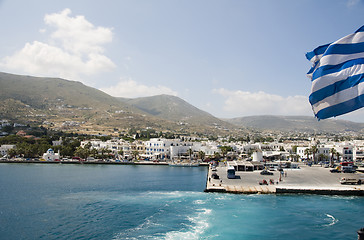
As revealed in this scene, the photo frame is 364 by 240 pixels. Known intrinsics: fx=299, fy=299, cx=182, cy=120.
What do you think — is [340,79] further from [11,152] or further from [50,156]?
[11,152]

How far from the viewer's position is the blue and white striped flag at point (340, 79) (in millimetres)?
9934

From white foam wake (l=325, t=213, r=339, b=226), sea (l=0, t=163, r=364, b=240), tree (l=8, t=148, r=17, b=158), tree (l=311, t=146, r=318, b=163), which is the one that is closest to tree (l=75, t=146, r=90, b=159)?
tree (l=8, t=148, r=17, b=158)

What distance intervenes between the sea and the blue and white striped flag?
35.1 feet

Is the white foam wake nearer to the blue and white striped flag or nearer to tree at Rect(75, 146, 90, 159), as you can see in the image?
the blue and white striped flag

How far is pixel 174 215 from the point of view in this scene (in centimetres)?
2312

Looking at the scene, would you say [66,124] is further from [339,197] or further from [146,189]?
[339,197]

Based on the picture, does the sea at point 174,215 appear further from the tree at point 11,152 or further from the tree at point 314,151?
the tree at point 11,152

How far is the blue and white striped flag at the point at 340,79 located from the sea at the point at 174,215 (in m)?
10.7

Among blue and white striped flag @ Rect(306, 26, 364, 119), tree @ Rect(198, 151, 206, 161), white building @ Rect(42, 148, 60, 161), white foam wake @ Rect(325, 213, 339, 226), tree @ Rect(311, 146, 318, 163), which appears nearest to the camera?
blue and white striped flag @ Rect(306, 26, 364, 119)

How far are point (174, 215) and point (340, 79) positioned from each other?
16689 mm

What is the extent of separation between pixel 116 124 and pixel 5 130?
70.8 metres

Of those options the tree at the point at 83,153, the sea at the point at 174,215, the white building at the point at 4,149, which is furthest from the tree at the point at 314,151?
the white building at the point at 4,149

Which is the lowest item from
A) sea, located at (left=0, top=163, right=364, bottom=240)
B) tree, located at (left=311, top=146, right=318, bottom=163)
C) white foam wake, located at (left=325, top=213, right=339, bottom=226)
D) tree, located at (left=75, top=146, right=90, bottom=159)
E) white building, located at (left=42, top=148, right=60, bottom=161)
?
sea, located at (left=0, top=163, right=364, bottom=240)

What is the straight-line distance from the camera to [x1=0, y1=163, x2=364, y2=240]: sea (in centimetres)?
1894
